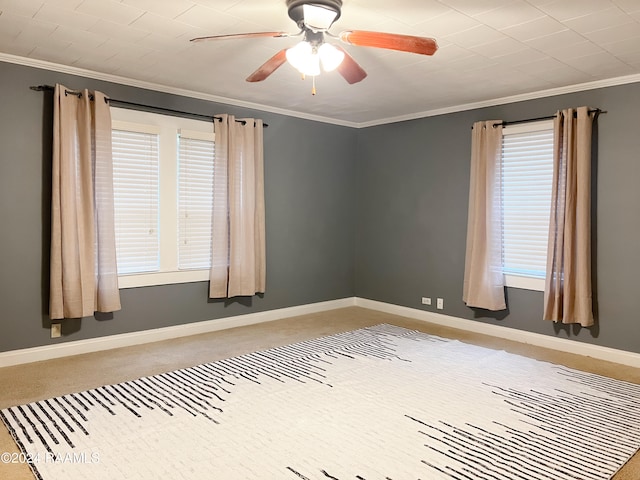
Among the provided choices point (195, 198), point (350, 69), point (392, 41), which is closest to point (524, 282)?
point (350, 69)

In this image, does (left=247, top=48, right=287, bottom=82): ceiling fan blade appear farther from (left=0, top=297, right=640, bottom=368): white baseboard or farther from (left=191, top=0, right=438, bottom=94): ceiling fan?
(left=0, top=297, right=640, bottom=368): white baseboard

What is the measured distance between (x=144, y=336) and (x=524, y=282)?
3.80 meters

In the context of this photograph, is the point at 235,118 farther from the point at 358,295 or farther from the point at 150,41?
the point at 358,295

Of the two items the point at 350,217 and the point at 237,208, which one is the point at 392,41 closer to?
the point at 237,208

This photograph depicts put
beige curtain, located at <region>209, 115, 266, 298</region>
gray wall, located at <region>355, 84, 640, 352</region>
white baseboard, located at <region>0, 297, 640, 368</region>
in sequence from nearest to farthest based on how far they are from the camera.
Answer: white baseboard, located at <region>0, 297, 640, 368</region>
gray wall, located at <region>355, 84, 640, 352</region>
beige curtain, located at <region>209, 115, 266, 298</region>

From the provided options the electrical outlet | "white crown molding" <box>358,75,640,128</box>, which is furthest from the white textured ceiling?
the electrical outlet

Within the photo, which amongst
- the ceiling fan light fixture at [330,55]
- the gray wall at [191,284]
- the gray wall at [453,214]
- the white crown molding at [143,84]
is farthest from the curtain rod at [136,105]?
the ceiling fan light fixture at [330,55]

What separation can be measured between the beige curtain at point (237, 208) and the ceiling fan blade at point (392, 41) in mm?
2667

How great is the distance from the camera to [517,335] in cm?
481

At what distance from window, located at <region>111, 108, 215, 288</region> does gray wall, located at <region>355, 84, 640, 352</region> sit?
2.28m

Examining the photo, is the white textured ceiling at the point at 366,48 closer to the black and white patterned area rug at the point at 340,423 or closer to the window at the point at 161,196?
the window at the point at 161,196

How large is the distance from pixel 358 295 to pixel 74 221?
12.3 feet

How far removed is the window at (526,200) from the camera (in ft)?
15.0

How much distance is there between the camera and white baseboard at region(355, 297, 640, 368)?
13.7ft
